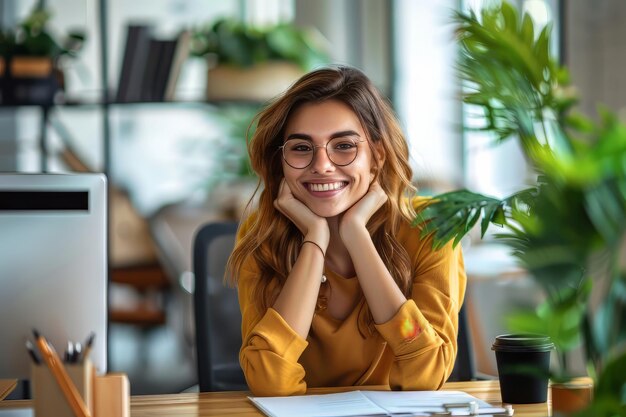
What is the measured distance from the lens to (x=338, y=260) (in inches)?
78.1

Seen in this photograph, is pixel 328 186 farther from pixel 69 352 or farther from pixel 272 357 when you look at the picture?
pixel 69 352

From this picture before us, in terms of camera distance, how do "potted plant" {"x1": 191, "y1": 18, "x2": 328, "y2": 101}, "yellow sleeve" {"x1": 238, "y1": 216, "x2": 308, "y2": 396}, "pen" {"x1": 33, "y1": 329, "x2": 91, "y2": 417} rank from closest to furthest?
1. "pen" {"x1": 33, "y1": 329, "x2": 91, "y2": 417}
2. "yellow sleeve" {"x1": 238, "y1": 216, "x2": 308, "y2": 396}
3. "potted plant" {"x1": 191, "y1": 18, "x2": 328, "y2": 101}


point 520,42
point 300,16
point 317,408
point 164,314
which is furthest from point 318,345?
point 300,16

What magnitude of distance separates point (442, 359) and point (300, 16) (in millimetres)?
4486

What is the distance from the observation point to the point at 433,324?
70.1 inches

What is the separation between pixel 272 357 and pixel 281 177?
49 centimetres

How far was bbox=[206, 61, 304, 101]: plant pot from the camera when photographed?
12.7 ft

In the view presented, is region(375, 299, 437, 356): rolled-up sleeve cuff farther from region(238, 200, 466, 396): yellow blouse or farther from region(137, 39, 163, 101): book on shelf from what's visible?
region(137, 39, 163, 101): book on shelf

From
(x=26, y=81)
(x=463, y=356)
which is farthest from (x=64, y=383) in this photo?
(x=26, y=81)

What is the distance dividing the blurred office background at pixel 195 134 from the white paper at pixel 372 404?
180cm

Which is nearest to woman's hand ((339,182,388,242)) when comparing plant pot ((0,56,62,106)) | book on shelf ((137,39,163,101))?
book on shelf ((137,39,163,101))

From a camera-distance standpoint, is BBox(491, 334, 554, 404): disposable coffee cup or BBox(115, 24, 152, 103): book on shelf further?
BBox(115, 24, 152, 103): book on shelf

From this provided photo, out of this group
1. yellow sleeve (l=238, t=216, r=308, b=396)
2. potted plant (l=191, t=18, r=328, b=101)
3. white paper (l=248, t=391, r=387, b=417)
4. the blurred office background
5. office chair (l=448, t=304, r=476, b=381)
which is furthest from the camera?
potted plant (l=191, t=18, r=328, b=101)

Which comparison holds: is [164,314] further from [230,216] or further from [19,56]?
[19,56]
